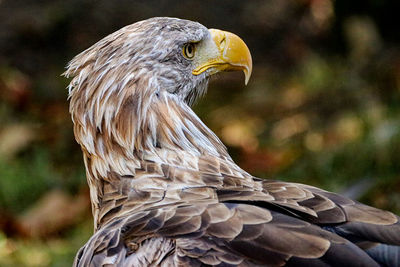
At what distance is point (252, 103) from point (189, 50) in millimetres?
4488

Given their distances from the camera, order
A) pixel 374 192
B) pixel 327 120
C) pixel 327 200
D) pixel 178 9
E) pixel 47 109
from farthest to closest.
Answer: pixel 178 9
pixel 47 109
pixel 327 120
pixel 374 192
pixel 327 200

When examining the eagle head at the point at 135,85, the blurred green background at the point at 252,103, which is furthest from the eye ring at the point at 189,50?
the blurred green background at the point at 252,103

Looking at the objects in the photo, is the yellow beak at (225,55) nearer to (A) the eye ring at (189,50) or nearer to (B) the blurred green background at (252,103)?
(A) the eye ring at (189,50)

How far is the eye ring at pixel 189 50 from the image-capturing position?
4.13 meters

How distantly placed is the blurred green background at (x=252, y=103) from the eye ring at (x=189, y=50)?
84.2 inches

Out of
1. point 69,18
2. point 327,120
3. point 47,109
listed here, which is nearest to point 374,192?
point 327,120

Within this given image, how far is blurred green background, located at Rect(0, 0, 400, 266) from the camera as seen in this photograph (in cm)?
638

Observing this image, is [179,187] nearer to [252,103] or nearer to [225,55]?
[225,55]

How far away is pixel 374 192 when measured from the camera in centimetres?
586

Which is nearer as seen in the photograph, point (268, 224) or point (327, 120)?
point (268, 224)

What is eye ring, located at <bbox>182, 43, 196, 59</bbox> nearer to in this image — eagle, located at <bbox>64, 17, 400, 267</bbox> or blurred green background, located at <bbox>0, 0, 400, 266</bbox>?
eagle, located at <bbox>64, 17, 400, 267</bbox>

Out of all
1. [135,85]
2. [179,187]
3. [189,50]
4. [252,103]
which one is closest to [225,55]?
[189,50]

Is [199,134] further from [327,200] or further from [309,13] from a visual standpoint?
[309,13]

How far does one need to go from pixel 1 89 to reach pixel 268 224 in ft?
21.1
